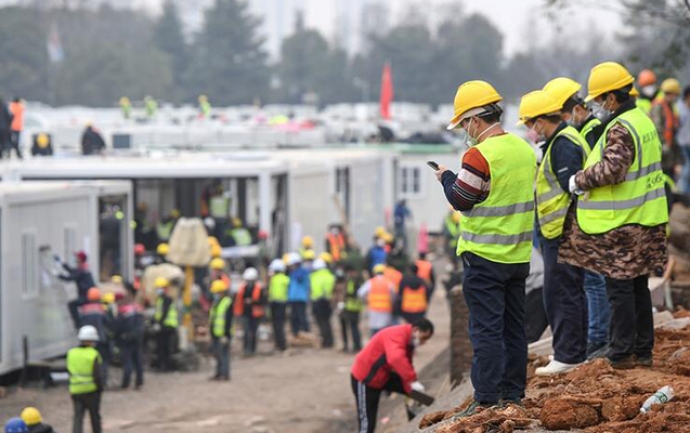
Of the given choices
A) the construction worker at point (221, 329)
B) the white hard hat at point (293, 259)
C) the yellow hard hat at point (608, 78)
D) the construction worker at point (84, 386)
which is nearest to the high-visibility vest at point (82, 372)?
the construction worker at point (84, 386)

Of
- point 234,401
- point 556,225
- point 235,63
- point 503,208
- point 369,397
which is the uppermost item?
point 235,63

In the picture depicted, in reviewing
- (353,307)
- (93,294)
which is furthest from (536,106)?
(353,307)

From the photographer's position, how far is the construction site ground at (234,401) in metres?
18.4

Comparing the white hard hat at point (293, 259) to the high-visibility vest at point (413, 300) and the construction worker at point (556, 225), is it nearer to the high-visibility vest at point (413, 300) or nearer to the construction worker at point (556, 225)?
the high-visibility vest at point (413, 300)

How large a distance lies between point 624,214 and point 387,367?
4.34 metres

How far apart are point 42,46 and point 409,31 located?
27151 millimetres

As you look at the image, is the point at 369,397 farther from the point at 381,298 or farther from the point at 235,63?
the point at 235,63

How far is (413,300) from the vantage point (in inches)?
864

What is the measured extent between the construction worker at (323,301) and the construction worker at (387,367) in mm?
12261

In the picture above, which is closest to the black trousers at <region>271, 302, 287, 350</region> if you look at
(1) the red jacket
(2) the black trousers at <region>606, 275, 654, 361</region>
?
(1) the red jacket

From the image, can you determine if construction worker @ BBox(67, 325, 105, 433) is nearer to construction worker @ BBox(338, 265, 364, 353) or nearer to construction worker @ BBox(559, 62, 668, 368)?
construction worker @ BBox(338, 265, 364, 353)

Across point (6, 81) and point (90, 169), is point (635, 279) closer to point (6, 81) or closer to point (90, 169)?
point (90, 169)

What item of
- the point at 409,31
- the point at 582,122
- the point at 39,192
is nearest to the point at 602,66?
the point at 582,122

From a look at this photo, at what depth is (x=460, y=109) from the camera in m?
8.45
